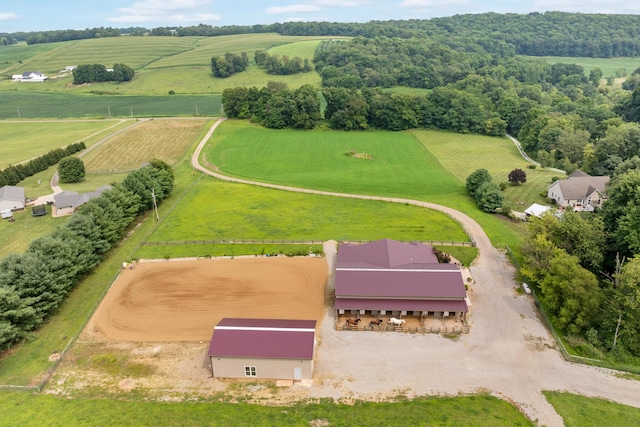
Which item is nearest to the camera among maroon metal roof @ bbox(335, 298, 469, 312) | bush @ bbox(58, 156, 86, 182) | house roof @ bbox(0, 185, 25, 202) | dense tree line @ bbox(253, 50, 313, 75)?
maroon metal roof @ bbox(335, 298, 469, 312)

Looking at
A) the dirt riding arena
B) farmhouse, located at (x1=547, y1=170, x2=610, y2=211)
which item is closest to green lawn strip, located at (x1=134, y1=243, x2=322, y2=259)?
the dirt riding arena

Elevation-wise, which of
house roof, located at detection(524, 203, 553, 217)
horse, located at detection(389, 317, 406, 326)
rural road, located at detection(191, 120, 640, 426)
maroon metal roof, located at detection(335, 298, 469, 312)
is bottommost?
rural road, located at detection(191, 120, 640, 426)

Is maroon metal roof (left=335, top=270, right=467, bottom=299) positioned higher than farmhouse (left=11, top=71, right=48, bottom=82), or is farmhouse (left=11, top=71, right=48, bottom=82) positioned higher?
farmhouse (left=11, top=71, right=48, bottom=82)

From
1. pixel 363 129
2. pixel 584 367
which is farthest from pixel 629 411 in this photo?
pixel 363 129

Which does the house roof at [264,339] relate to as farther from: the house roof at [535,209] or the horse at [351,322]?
the house roof at [535,209]

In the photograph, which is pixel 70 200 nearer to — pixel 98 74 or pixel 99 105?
pixel 99 105

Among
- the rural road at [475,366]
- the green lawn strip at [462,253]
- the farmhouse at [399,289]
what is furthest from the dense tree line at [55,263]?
the green lawn strip at [462,253]

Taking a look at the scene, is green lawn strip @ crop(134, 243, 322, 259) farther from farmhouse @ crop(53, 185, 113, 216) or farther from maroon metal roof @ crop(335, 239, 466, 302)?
farmhouse @ crop(53, 185, 113, 216)
